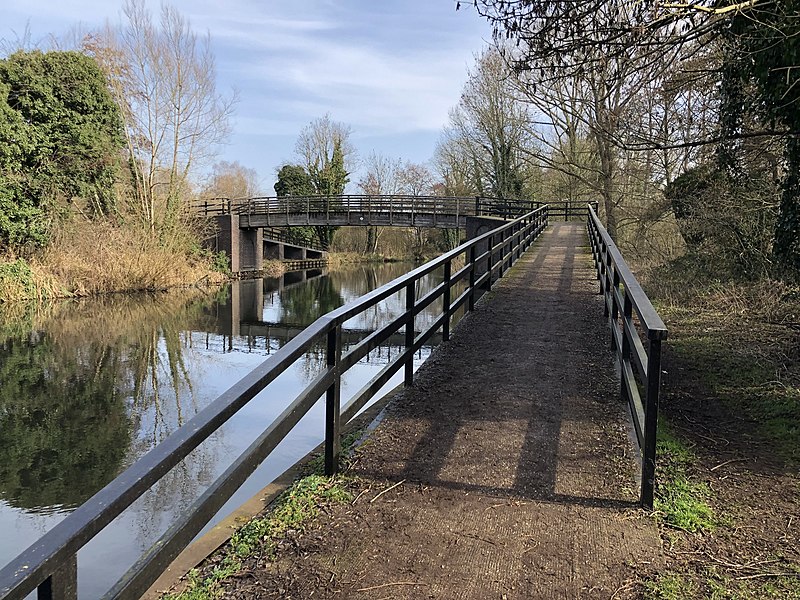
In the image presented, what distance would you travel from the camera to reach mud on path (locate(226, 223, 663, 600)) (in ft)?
9.27

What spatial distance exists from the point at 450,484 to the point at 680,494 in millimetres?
1295

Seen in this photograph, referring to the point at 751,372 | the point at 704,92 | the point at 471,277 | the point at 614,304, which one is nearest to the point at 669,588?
the point at 614,304

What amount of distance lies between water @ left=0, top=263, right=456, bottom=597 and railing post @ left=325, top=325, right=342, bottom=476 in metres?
2.27

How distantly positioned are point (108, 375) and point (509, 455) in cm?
971

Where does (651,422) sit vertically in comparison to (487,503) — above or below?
above

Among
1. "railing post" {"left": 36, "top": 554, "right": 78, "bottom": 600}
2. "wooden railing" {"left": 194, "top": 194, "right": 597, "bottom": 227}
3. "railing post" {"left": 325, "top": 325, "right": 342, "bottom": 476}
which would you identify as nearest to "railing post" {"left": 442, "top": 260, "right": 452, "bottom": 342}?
"railing post" {"left": 325, "top": 325, "right": 342, "bottom": 476}

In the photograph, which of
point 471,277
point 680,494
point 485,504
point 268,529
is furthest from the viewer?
point 471,277

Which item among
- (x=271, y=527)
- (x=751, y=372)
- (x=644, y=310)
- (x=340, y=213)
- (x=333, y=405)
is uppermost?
(x=340, y=213)

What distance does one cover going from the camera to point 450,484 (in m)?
3.77

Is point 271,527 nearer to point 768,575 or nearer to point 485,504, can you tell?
point 485,504

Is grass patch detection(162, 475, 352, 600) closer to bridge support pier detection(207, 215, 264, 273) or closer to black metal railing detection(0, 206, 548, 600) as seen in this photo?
black metal railing detection(0, 206, 548, 600)

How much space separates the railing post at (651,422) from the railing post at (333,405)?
1.67m

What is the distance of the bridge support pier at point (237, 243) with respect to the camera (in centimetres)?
3694

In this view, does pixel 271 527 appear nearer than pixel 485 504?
Yes
